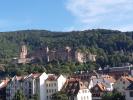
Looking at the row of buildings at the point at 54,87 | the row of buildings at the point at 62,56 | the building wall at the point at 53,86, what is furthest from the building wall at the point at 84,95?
the row of buildings at the point at 62,56

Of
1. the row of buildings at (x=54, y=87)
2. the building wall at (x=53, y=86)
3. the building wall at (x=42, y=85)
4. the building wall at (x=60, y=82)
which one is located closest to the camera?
the row of buildings at (x=54, y=87)

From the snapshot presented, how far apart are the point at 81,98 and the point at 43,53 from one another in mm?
115478

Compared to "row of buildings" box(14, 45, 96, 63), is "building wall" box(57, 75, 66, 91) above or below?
below

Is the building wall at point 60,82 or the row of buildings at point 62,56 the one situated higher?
the row of buildings at point 62,56

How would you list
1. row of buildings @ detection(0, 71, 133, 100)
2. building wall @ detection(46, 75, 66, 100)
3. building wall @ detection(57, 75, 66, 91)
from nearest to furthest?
1. row of buildings @ detection(0, 71, 133, 100)
2. building wall @ detection(46, 75, 66, 100)
3. building wall @ detection(57, 75, 66, 91)

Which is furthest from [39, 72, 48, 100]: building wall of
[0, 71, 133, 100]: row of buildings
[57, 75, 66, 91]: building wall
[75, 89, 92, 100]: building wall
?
[75, 89, 92, 100]: building wall

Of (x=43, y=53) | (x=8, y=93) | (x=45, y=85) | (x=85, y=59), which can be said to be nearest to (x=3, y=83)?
(x=8, y=93)

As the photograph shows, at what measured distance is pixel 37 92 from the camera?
73312mm

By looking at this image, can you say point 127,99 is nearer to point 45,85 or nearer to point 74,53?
point 45,85

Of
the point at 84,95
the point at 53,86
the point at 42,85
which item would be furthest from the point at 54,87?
the point at 84,95

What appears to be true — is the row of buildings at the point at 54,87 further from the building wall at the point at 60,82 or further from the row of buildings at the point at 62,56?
the row of buildings at the point at 62,56

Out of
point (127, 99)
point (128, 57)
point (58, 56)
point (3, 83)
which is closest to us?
point (127, 99)

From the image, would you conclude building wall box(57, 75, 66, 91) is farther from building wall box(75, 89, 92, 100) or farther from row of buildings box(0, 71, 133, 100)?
building wall box(75, 89, 92, 100)

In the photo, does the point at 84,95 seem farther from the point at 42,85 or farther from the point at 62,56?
the point at 62,56
